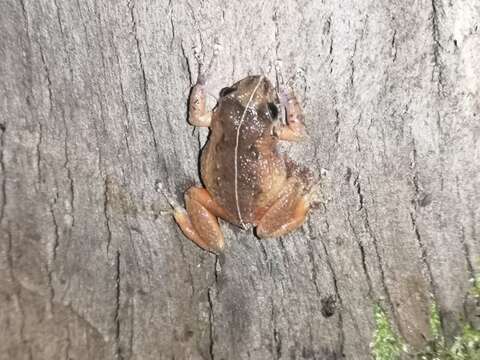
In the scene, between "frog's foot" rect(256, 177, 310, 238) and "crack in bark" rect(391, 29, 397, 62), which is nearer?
"crack in bark" rect(391, 29, 397, 62)

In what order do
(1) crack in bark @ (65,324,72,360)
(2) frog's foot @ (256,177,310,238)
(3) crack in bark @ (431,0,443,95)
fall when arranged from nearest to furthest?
1. (3) crack in bark @ (431,0,443,95)
2. (1) crack in bark @ (65,324,72,360)
3. (2) frog's foot @ (256,177,310,238)

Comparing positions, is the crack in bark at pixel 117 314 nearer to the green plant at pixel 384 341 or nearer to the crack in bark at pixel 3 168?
the crack in bark at pixel 3 168

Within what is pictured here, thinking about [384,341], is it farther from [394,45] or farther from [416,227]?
[394,45]

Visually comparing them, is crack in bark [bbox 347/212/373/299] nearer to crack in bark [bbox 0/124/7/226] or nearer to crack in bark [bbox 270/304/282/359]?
crack in bark [bbox 270/304/282/359]

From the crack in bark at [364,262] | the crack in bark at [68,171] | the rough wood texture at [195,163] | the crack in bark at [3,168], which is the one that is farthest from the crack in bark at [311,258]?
the crack in bark at [3,168]

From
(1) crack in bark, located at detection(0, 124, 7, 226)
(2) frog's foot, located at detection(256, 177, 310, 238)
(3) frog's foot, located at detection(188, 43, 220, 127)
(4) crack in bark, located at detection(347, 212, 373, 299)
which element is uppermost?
(3) frog's foot, located at detection(188, 43, 220, 127)

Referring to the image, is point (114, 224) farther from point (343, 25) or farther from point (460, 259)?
point (460, 259)

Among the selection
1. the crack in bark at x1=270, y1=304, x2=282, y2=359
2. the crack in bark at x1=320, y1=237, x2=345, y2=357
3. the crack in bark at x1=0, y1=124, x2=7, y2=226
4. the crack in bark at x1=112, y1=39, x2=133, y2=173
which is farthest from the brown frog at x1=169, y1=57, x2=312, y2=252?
the crack in bark at x1=0, y1=124, x2=7, y2=226

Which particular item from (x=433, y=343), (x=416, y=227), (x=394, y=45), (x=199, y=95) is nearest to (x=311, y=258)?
(x=416, y=227)
